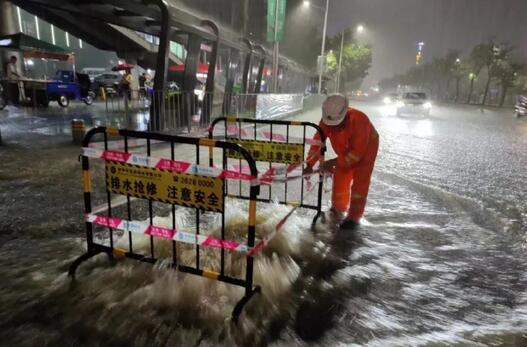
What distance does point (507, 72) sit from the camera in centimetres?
5600

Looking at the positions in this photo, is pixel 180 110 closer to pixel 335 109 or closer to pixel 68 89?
pixel 335 109

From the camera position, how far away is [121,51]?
21.1 meters

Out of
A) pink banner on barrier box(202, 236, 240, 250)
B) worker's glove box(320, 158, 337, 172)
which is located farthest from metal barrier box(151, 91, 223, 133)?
pink banner on barrier box(202, 236, 240, 250)

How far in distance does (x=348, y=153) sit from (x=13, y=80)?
18236 millimetres

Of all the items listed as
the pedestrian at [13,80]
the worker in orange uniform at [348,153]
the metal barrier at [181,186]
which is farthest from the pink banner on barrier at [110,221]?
the pedestrian at [13,80]

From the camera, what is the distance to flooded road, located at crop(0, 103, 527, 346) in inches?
113

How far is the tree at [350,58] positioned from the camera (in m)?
58.4

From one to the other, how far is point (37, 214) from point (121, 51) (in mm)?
18353

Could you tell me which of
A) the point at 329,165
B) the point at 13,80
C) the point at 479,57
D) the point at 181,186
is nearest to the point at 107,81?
the point at 13,80

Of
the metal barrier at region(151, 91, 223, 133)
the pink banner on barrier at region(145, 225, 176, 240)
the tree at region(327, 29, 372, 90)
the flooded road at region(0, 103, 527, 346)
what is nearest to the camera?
the flooded road at region(0, 103, 527, 346)

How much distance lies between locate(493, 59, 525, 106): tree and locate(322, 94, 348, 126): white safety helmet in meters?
61.5

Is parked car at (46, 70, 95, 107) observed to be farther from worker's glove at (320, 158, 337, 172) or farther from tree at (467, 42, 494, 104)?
tree at (467, 42, 494, 104)

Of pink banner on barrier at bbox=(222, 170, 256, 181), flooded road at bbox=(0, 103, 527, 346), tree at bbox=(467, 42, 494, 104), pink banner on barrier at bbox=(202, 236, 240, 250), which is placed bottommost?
flooded road at bbox=(0, 103, 527, 346)

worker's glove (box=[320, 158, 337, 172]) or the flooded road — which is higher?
worker's glove (box=[320, 158, 337, 172])
